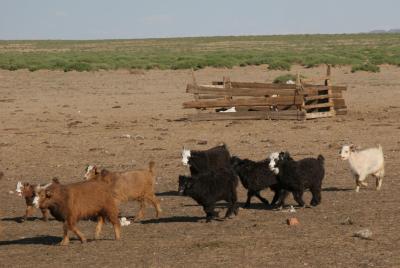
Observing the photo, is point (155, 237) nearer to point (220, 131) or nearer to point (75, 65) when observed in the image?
point (220, 131)

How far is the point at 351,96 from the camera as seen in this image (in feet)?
123

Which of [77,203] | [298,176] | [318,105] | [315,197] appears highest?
[77,203]

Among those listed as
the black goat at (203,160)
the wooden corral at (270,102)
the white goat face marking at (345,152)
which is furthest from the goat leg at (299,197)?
the wooden corral at (270,102)

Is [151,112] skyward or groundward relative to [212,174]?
groundward

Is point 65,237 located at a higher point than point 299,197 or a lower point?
higher

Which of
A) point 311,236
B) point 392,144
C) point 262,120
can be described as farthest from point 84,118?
point 311,236

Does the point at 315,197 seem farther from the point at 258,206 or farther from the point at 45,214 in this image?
the point at 45,214

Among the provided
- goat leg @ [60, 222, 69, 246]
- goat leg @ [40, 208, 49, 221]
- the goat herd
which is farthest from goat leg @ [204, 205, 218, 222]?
goat leg @ [40, 208, 49, 221]

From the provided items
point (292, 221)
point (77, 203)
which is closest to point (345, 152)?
point (292, 221)

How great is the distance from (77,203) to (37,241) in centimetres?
109

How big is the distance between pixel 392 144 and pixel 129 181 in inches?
408

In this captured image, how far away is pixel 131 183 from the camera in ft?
46.2

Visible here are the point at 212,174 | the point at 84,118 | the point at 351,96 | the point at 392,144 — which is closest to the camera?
the point at 212,174

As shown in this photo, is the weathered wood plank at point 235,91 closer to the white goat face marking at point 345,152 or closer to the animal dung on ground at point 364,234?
the white goat face marking at point 345,152
